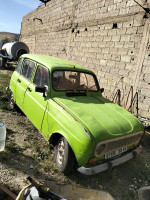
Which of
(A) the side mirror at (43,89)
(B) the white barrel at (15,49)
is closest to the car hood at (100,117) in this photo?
(A) the side mirror at (43,89)

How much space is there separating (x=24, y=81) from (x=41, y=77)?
2.69 feet

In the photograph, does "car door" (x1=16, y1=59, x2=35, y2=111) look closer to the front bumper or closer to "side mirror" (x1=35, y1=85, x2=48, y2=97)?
"side mirror" (x1=35, y1=85, x2=48, y2=97)

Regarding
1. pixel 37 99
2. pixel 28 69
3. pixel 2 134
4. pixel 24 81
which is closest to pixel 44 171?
pixel 2 134

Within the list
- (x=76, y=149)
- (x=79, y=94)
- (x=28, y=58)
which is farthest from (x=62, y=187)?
(x=28, y=58)

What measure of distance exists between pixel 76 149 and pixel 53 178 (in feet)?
2.68

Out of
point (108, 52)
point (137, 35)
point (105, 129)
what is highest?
point (137, 35)

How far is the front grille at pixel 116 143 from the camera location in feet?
8.49

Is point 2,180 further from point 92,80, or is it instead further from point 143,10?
point 143,10

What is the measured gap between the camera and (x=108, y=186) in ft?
9.89

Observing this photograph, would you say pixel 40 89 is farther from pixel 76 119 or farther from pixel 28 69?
pixel 28 69

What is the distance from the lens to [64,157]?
2902 mm

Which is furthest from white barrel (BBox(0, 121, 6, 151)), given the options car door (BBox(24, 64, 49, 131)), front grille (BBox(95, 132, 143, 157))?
front grille (BBox(95, 132, 143, 157))

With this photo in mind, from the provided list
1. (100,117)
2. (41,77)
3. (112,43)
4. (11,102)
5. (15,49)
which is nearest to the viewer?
(100,117)

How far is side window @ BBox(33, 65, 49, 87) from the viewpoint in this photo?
12.1 ft
